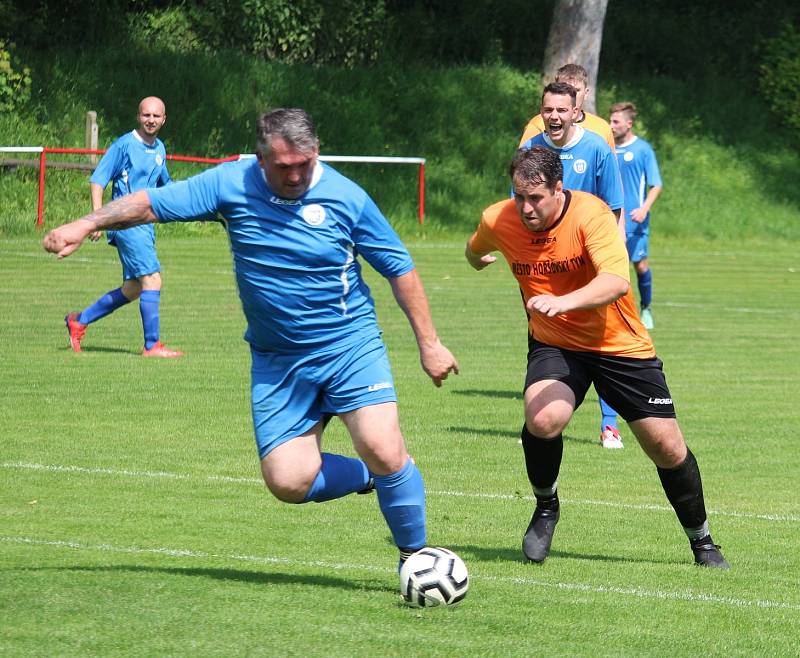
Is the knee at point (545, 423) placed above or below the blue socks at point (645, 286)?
above

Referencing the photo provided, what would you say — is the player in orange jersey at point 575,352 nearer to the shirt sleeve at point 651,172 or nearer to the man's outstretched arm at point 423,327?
the man's outstretched arm at point 423,327

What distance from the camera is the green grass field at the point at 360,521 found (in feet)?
19.6

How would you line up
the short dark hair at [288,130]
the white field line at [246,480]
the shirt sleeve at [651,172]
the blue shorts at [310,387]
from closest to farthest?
the short dark hair at [288,130], the blue shorts at [310,387], the white field line at [246,480], the shirt sleeve at [651,172]

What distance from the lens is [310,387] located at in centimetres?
663

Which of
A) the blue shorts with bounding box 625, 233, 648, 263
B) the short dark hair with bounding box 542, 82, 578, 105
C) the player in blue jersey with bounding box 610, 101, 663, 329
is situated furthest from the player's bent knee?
the blue shorts with bounding box 625, 233, 648, 263

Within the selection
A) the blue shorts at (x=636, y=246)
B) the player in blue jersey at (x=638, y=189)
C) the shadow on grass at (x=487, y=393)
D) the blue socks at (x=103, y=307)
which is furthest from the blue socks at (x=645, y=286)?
the blue socks at (x=103, y=307)

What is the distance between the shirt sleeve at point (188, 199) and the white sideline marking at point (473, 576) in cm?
169

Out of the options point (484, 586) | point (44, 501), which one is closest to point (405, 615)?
point (484, 586)

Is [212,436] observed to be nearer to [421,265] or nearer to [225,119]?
[421,265]

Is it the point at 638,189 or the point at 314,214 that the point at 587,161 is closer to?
the point at 314,214

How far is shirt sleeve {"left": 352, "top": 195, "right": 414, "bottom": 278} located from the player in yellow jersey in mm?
3370

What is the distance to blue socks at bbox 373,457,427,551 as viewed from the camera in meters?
6.52

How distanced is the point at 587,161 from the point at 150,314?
237 inches

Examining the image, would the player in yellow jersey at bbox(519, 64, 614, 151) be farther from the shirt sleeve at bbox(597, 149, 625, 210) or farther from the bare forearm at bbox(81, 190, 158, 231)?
the bare forearm at bbox(81, 190, 158, 231)
